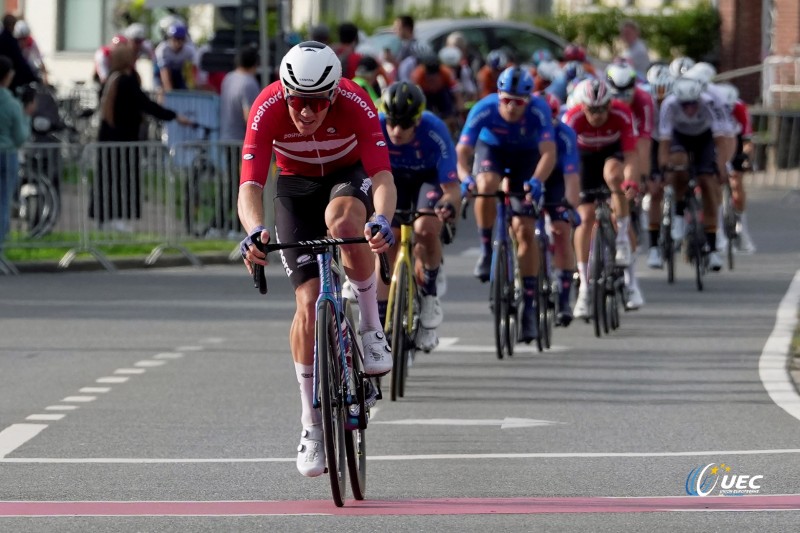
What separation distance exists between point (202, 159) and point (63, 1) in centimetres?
2276

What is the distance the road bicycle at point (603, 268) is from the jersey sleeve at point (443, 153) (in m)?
2.76

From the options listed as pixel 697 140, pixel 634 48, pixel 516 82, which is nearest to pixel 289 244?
pixel 516 82

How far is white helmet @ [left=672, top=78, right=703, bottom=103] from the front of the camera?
18672mm

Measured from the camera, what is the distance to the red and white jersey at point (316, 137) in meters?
8.82

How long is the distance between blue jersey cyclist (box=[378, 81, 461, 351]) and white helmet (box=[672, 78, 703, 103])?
6181mm

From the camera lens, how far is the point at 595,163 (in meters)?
16.1

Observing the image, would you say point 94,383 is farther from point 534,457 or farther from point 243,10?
point 243,10

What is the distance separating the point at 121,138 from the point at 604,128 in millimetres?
6946

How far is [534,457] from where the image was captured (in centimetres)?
970

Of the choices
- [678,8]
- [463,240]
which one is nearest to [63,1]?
[678,8]

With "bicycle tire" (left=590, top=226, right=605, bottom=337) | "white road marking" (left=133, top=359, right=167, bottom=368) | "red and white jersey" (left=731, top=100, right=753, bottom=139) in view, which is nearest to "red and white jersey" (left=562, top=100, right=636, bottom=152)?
"bicycle tire" (left=590, top=226, right=605, bottom=337)

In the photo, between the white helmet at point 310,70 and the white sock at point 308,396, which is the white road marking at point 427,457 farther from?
A: the white helmet at point 310,70

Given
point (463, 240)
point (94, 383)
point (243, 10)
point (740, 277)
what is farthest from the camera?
point (463, 240)

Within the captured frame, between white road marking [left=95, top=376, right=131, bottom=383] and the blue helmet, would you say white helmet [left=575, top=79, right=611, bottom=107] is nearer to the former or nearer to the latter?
the blue helmet
